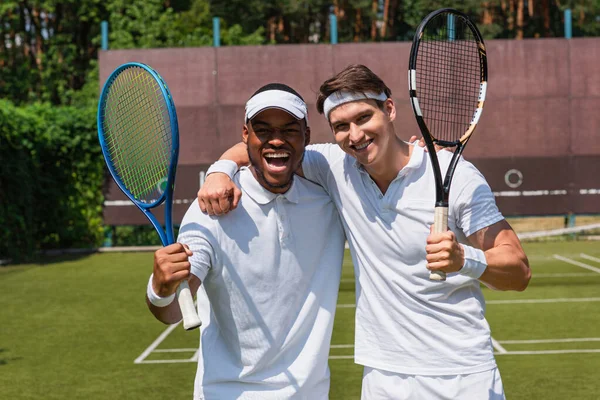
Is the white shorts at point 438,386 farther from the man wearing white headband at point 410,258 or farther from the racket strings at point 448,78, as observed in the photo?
the racket strings at point 448,78

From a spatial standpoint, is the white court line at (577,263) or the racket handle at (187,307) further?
the white court line at (577,263)

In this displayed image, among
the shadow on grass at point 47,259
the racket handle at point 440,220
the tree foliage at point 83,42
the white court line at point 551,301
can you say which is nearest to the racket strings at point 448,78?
the racket handle at point 440,220

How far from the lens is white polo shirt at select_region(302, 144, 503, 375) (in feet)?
10.8

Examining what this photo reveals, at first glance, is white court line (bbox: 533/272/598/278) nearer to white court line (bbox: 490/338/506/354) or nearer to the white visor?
white court line (bbox: 490/338/506/354)

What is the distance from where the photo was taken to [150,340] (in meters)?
8.91

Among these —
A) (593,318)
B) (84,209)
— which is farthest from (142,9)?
(593,318)

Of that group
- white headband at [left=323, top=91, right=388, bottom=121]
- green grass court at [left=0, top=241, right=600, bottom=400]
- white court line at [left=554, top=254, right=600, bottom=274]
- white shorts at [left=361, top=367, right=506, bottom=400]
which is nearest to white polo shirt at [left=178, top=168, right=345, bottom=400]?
white shorts at [left=361, top=367, right=506, bottom=400]

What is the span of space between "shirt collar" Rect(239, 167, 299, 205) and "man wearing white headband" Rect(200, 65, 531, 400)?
80mm

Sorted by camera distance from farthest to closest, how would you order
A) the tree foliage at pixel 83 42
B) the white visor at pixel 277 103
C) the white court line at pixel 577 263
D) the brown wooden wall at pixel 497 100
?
the brown wooden wall at pixel 497 100 → the tree foliage at pixel 83 42 → the white court line at pixel 577 263 → the white visor at pixel 277 103

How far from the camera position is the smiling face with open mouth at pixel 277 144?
3.20 m

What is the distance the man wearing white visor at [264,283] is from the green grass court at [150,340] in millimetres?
3632

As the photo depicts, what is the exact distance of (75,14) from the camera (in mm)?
29188

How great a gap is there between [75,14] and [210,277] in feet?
90.0

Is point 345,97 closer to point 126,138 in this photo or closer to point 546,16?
point 126,138
